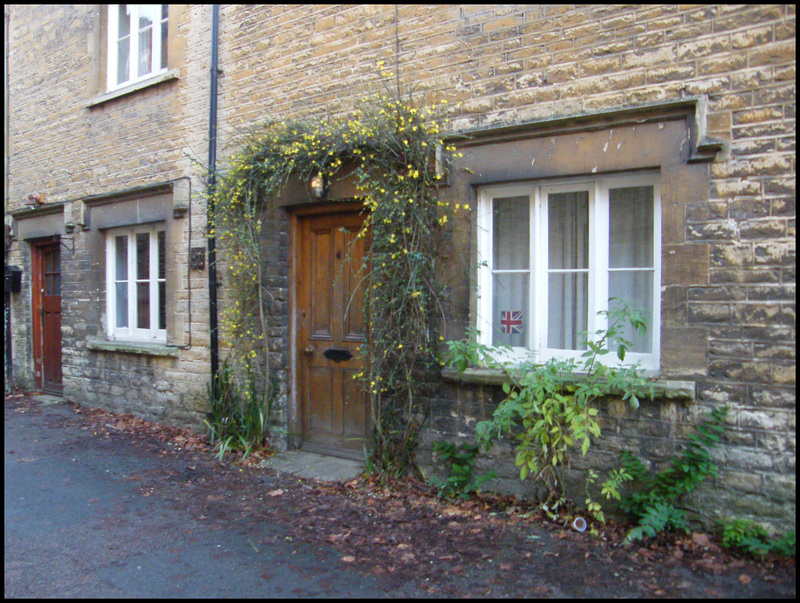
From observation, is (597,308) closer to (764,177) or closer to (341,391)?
(764,177)

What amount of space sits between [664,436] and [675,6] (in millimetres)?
2898

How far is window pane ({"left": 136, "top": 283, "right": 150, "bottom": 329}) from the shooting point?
25.5 feet

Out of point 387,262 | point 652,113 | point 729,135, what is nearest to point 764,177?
point 729,135

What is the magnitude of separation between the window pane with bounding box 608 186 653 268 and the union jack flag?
0.83 m

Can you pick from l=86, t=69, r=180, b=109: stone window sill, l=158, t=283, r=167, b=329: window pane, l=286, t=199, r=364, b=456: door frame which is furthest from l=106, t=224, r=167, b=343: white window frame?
l=286, t=199, r=364, b=456: door frame

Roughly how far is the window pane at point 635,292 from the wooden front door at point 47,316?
817 centimetres

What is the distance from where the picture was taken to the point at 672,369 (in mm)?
4066

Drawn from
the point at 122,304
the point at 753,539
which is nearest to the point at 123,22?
the point at 122,304

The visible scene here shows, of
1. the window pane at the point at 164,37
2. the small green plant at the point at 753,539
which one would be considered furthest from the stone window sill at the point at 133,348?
the small green plant at the point at 753,539

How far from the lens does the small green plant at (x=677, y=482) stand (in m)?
3.84

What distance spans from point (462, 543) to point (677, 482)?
1.43 m

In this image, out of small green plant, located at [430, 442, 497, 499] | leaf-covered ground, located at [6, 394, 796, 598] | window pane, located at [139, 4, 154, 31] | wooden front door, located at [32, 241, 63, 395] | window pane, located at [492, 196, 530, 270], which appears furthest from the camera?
wooden front door, located at [32, 241, 63, 395]

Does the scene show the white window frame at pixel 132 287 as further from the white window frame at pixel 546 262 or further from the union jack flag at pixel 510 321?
the union jack flag at pixel 510 321

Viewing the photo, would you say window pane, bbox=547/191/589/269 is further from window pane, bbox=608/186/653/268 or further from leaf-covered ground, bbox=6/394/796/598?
leaf-covered ground, bbox=6/394/796/598
